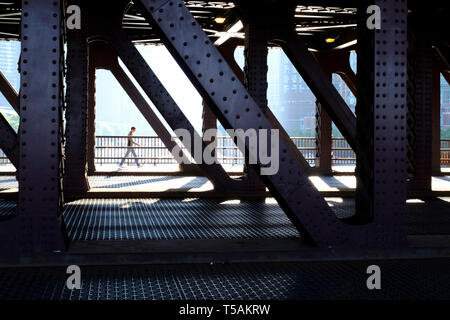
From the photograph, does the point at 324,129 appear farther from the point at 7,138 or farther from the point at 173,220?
the point at 7,138

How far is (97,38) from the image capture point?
11289 millimetres

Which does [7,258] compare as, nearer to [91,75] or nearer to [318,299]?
[318,299]

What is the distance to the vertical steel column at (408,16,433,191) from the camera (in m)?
11.7

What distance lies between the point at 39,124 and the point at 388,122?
367 cm

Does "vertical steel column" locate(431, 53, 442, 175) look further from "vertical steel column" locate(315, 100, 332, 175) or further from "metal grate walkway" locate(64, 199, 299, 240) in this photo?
"metal grate walkway" locate(64, 199, 299, 240)

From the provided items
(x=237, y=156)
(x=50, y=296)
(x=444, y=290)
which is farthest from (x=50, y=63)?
(x=237, y=156)

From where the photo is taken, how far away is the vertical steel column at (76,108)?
35.6ft

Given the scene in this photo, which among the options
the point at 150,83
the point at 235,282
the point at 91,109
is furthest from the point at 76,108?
the point at 235,282

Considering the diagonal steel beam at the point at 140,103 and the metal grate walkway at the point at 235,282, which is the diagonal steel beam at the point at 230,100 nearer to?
the metal grate walkway at the point at 235,282

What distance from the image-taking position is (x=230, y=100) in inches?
196

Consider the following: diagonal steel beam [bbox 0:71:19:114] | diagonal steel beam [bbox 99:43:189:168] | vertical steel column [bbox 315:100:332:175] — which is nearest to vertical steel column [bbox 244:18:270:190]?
diagonal steel beam [bbox 99:43:189:168]

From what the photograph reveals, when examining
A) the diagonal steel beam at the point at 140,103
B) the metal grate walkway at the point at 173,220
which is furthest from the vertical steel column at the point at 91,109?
the metal grate walkway at the point at 173,220
